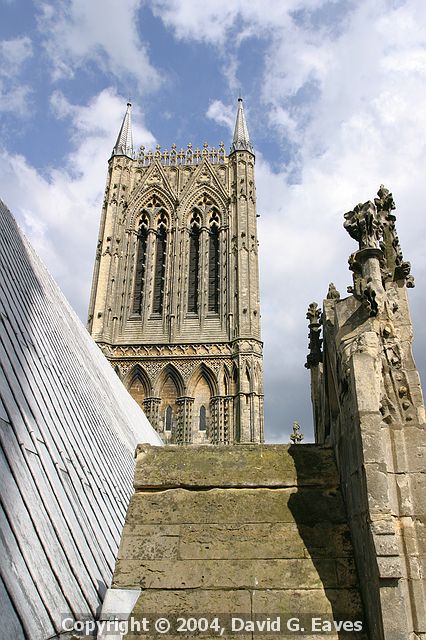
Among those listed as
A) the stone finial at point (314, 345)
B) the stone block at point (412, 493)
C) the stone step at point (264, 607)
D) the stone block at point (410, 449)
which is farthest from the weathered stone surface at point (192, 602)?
the stone finial at point (314, 345)

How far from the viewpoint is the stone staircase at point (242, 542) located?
11.8 ft

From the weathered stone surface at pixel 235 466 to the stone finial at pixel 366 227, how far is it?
2.05 meters

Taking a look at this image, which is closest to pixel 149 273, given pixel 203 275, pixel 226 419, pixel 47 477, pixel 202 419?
pixel 203 275

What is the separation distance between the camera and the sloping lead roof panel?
264 centimetres

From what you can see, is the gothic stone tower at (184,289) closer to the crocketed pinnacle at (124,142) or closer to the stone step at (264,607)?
the crocketed pinnacle at (124,142)

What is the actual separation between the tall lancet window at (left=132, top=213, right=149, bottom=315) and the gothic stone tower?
63 mm

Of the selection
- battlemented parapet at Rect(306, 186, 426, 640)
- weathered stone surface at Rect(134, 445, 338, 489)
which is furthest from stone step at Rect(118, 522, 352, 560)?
weathered stone surface at Rect(134, 445, 338, 489)

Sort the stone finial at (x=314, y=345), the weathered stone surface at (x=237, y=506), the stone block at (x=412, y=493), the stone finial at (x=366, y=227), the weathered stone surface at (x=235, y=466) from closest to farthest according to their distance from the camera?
the stone block at (x=412, y=493)
the weathered stone surface at (x=237, y=506)
the weathered stone surface at (x=235, y=466)
the stone finial at (x=366, y=227)
the stone finial at (x=314, y=345)

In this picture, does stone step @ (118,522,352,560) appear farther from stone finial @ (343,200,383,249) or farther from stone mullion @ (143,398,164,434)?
stone mullion @ (143,398,164,434)

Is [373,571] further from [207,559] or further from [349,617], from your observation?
[207,559]

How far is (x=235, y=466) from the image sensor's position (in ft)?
15.7

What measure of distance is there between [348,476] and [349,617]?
1.01 m

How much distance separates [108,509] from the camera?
4.22m

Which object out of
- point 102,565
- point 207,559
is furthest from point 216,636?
point 102,565
